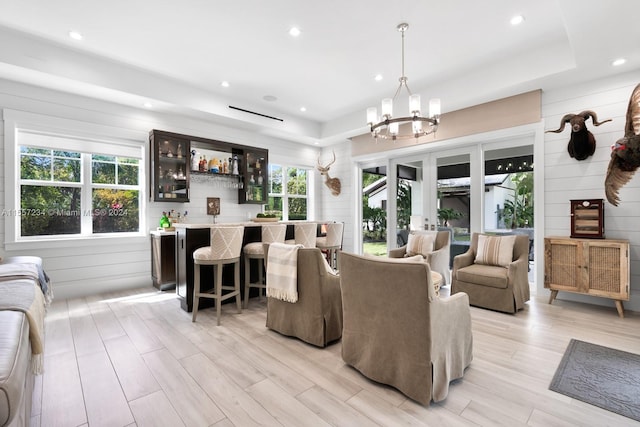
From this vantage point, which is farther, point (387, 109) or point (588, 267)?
point (588, 267)

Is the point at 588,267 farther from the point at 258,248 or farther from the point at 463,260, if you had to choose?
the point at 258,248

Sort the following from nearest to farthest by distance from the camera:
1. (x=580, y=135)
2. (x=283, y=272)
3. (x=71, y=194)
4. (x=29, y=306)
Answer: (x=29, y=306)
(x=283, y=272)
(x=580, y=135)
(x=71, y=194)

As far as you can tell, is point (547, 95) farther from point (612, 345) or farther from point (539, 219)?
point (612, 345)

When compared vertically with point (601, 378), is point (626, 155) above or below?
above

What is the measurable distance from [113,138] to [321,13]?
3686mm

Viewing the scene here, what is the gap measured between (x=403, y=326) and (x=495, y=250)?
275 centimetres

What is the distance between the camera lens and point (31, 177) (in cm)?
412

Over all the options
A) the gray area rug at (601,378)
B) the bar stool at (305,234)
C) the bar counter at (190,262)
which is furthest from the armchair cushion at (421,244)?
the bar counter at (190,262)

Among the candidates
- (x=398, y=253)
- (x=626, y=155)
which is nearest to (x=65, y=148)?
(x=398, y=253)

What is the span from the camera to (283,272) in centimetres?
276

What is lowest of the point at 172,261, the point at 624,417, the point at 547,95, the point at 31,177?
the point at 624,417

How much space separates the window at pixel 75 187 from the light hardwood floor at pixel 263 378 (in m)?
1.52

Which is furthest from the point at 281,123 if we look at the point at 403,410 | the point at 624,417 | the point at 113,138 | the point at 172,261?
the point at 624,417

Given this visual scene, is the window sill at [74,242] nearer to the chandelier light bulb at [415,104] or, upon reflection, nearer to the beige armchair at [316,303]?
the beige armchair at [316,303]
